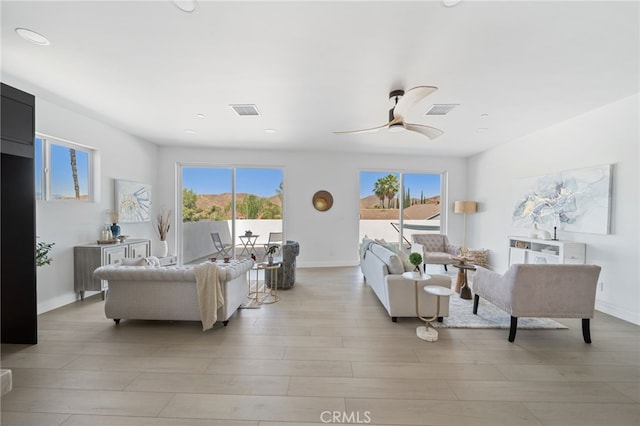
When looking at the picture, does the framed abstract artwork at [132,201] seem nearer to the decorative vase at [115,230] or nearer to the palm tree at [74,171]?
the decorative vase at [115,230]

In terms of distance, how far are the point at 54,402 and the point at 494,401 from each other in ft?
10.3

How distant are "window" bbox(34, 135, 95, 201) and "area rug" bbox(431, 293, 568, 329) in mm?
5318

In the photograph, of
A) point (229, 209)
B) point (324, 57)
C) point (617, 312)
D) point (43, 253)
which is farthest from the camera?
point (229, 209)

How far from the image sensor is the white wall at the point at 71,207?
3.56 metres

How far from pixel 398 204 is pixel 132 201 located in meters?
5.84

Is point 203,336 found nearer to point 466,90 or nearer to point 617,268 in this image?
point 466,90

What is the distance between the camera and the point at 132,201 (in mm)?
5152

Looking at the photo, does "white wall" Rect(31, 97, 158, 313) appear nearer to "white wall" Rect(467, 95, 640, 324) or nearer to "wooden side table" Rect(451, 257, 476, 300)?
"wooden side table" Rect(451, 257, 476, 300)

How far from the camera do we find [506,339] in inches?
114

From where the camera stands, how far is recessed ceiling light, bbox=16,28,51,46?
2150 millimetres

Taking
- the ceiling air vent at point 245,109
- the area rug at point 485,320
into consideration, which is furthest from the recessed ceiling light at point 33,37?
the area rug at point 485,320

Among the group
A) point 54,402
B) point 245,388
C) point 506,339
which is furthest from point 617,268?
point 54,402

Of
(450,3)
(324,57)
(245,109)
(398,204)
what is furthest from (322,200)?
(450,3)

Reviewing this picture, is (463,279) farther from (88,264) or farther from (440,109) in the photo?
(88,264)
